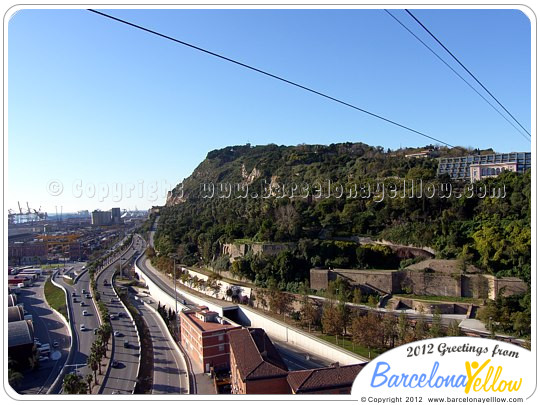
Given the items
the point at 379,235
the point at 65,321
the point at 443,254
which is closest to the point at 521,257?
the point at 443,254

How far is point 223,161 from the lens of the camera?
37.5 m

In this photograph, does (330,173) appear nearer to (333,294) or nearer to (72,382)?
(333,294)

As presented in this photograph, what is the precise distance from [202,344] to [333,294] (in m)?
4.26

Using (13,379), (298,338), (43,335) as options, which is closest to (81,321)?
(43,335)

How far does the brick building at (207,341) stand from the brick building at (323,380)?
3749 mm

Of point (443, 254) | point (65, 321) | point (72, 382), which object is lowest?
point (65, 321)

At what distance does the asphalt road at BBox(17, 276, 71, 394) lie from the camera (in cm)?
856

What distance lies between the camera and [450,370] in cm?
266

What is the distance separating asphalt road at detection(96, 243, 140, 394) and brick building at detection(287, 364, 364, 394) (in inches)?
149

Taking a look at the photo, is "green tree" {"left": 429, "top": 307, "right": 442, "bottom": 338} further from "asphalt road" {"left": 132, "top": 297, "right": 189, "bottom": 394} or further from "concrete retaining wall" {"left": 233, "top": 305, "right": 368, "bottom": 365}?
"asphalt road" {"left": 132, "top": 297, "right": 189, "bottom": 394}

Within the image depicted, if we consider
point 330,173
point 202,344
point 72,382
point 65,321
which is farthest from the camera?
point 330,173

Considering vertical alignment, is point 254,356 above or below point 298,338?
above

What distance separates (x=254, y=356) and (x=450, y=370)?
4.67 meters

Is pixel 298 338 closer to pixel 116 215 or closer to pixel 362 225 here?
pixel 362 225
